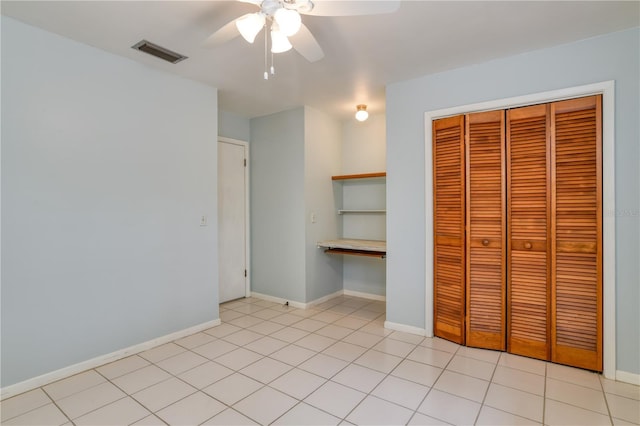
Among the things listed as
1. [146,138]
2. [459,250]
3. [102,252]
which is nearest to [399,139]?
[459,250]

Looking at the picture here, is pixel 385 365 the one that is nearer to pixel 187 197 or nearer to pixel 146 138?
pixel 187 197

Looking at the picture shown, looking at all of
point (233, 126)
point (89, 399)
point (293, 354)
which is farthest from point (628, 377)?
point (233, 126)

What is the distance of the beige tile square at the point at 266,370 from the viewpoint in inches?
97.0

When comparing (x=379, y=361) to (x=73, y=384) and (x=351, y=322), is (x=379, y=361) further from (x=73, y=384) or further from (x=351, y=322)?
(x=73, y=384)

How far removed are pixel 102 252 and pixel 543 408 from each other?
3.40 m

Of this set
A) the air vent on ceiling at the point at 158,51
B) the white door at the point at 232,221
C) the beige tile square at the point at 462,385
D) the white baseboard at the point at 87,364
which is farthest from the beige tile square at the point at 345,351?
the air vent on ceiling at the point at 158,51

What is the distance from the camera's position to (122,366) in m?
2.64

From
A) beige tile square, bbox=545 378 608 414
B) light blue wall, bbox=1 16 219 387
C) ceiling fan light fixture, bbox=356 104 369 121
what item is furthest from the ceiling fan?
beige tile square, bbox=545 378 608 414

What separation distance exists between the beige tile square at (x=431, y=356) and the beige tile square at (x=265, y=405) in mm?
1174

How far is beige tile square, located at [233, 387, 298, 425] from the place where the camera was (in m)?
2.00

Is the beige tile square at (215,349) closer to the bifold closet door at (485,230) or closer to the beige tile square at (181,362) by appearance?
the beige tile square at (181,362)

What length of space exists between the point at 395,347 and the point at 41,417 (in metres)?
2.61

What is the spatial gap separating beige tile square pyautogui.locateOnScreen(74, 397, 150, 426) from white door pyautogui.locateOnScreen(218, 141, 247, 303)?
2.25m

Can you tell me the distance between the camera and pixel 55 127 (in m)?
2.44
